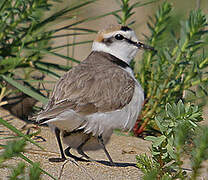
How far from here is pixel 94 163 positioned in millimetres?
2816

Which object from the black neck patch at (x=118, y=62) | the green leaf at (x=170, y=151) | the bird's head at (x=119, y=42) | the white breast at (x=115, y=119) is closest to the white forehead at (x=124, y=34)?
the bird's head at (x=119, y=42)

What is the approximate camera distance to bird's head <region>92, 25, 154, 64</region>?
3432 mm

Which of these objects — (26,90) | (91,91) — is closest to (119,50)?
(91,91)

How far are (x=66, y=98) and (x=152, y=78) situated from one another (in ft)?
3.50

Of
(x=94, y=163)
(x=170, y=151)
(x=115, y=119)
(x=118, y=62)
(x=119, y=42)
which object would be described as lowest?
(x=94, y=163)

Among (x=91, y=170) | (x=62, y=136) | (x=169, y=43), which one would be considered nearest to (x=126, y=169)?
(x=91, y=170)

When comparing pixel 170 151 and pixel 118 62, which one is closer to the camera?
pixel 170 151

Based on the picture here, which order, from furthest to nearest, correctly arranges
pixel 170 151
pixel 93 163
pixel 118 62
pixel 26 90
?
1. pixel 118 62
2. pixel 26 90
3. pixel 93 163
4. pixel 170 151

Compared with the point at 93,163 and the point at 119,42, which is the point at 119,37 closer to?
the point at 119,42

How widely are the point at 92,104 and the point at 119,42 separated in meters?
0.84

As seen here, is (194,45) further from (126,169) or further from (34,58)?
(34,58)

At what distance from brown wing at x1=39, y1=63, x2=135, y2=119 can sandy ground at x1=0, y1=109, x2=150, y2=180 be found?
1.05ft

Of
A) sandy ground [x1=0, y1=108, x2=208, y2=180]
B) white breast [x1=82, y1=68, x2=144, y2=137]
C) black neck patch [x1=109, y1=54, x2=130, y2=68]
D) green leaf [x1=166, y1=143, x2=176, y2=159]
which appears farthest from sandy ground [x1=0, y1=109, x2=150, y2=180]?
black neck patch [x1=109, y1=54, x2=130, y2=68]

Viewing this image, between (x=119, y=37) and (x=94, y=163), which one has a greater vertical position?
(x=119, y=37)
